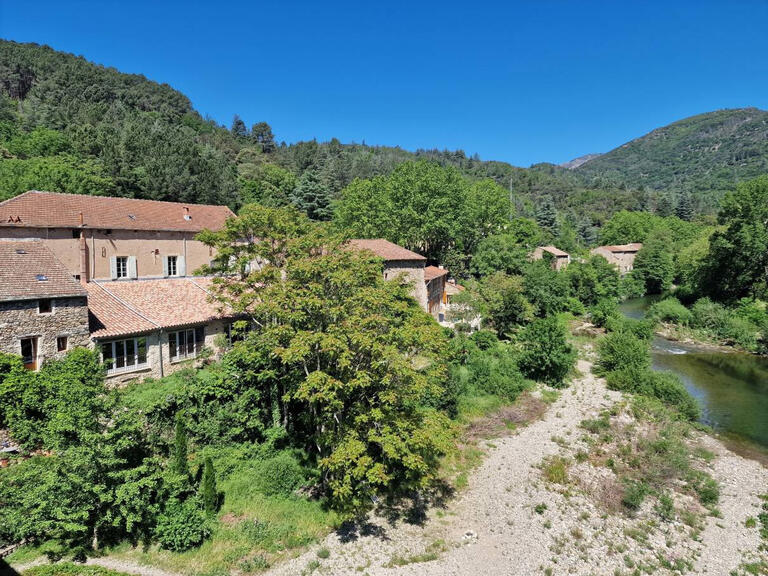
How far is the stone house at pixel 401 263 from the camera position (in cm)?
3703

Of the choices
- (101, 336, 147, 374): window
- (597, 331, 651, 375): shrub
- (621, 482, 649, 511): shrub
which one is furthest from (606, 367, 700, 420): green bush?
(101, 336, 147, 374): window

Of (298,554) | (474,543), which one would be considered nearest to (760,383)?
(474,543)

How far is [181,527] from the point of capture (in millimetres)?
13758

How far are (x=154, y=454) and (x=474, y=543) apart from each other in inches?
496

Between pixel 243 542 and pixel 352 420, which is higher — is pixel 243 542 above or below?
below

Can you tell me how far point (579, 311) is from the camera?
5353 centimetres

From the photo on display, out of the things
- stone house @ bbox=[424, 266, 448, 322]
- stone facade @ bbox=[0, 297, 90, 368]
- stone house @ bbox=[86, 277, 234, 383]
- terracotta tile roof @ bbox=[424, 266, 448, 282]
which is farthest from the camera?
stone house @ bbox=[424, 266, 448, 322]

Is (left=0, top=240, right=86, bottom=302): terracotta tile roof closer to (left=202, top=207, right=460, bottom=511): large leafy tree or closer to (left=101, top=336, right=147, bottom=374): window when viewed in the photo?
(left=101, top=336, right=147, bottom=374): window

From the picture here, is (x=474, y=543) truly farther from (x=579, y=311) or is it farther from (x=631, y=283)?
(x=631, y=283)

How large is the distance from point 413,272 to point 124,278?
23.5m

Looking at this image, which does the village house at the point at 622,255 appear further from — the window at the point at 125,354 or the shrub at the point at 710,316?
the window at the point at 125,354

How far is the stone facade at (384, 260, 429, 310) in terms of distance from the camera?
37.1 m

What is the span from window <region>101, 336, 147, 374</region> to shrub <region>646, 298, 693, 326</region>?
168ft

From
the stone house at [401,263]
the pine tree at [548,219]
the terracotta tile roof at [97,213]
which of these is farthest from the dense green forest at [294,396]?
the pine tree at [548,219]
